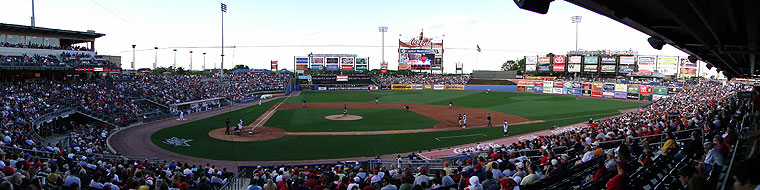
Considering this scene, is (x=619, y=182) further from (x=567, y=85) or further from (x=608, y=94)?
(x=567, y=85)

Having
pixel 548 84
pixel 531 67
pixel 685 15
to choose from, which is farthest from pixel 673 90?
pixel 685 15

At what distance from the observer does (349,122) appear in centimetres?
3400

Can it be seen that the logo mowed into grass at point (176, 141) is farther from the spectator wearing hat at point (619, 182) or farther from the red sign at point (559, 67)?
the red sign at point (559, 67)

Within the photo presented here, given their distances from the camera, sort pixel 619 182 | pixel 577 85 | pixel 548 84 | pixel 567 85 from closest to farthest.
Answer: pixel 619 182, pixel 577 85, pixel 567 85, pixel 548 84

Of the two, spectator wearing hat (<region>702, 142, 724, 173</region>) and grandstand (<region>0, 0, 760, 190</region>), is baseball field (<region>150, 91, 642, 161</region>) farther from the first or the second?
spectator wearing hat (<region>702, 142, 724, 173</region>)

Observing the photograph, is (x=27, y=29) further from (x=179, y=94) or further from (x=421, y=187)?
(x=421, y=187)

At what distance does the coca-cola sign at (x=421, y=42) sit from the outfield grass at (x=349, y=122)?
41828mm

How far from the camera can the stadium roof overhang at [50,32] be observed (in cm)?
3719

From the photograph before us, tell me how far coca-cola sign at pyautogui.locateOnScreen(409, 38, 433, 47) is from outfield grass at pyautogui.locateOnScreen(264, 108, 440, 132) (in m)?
41.8

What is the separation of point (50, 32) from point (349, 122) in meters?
35.0

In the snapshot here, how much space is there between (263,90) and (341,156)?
46.2 metres

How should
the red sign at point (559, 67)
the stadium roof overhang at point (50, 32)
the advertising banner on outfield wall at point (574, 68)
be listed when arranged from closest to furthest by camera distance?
the stadium roof overhang at point (50, 32) → the advertising banner on outfield wall at point (574, 68) → the red sign at point (559, 67)

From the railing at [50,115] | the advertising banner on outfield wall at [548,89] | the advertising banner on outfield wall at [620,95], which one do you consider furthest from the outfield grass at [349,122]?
A: the advertising banner on outfield wall at [548,89]

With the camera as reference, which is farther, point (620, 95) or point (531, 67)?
point (531, 67)
